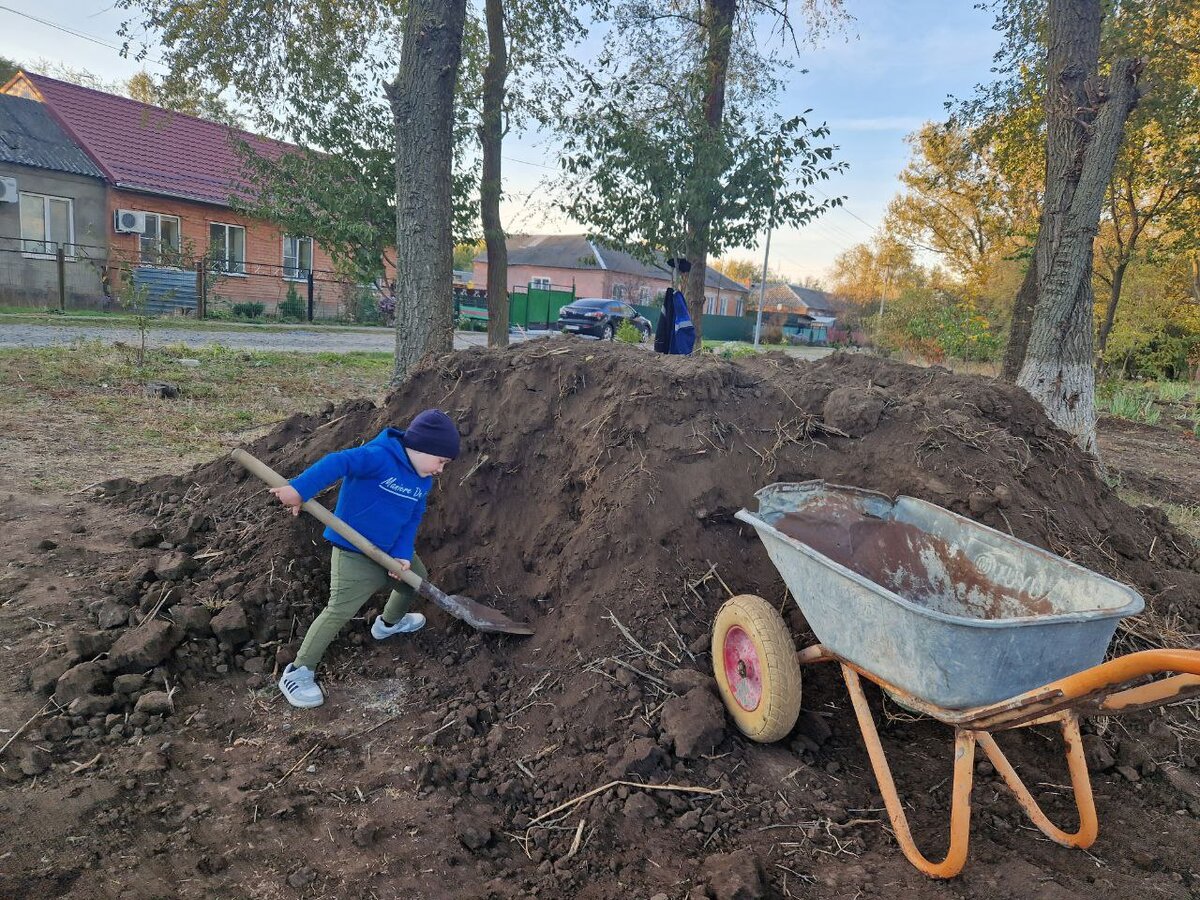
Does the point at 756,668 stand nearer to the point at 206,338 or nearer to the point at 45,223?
the point at 206,338

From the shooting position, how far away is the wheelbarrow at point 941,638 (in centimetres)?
205

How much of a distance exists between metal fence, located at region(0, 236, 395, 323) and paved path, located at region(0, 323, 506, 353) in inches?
59.8

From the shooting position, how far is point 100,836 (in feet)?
7.19

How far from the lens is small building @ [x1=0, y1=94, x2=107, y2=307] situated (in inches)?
726

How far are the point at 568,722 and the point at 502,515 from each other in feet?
4.64

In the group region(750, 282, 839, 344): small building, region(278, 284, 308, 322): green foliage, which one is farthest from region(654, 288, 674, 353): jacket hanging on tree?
region(750, 282, 839, 344): small building

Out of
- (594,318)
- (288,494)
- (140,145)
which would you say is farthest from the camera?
(594,318)

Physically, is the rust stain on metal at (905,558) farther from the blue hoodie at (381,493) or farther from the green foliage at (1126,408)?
the green foliage at (1126,408)

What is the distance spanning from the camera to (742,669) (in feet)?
9.30

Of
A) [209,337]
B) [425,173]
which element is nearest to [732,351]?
[209,337]

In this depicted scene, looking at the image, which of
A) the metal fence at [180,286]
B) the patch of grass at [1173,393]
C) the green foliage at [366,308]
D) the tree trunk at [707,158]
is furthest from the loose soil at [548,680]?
the green foliage at [366,308]

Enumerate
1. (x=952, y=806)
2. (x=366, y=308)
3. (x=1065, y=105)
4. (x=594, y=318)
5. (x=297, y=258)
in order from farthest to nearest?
(x=594, y=318) < (x=297, y=258) < (x=366, y=308) < (x=1065, y=105) < (x=952, y=806)

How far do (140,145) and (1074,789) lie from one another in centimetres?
2687

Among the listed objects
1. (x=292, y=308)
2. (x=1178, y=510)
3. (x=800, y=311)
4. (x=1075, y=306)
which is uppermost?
(x=800, y=311)
